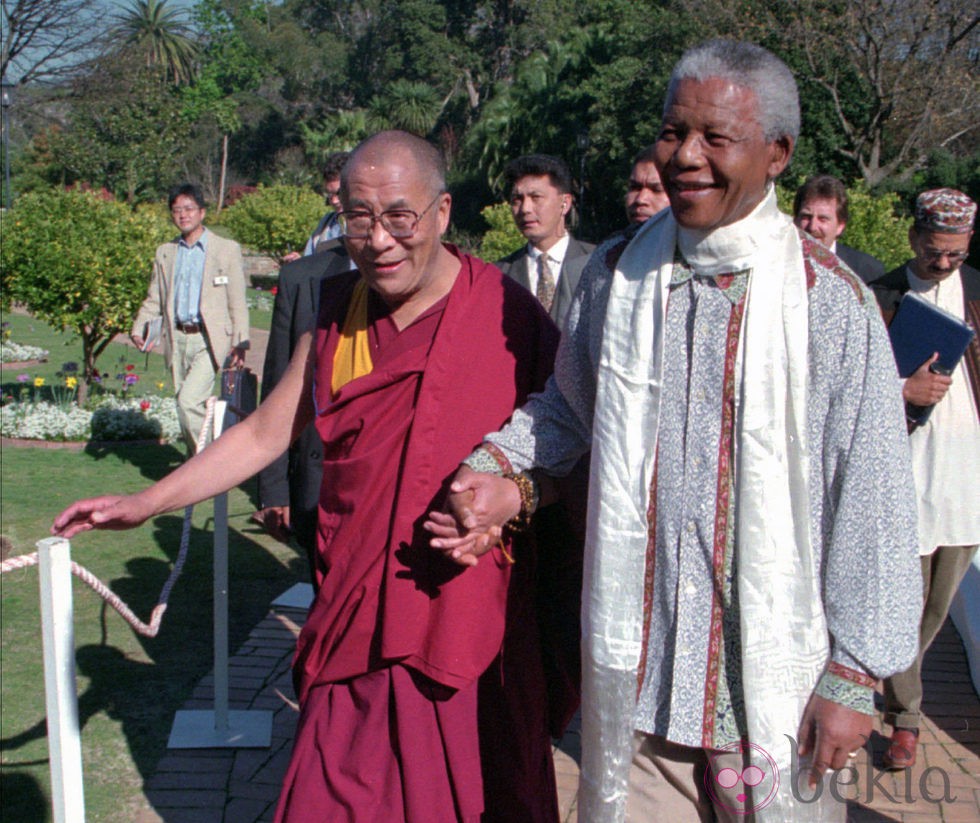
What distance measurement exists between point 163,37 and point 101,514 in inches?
2809

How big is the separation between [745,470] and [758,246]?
0.43 metres

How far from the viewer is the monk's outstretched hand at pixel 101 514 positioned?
2.66 meters

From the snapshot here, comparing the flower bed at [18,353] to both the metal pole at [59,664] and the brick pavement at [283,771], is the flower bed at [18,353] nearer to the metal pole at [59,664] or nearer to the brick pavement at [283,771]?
the brick pavement at [283,771]

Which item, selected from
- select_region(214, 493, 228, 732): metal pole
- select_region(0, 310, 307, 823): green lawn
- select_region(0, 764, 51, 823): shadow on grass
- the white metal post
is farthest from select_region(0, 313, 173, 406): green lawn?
select_region(0, 764, 51, 823): shadow on grass

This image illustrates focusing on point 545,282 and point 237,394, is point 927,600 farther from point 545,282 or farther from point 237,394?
point 237,394

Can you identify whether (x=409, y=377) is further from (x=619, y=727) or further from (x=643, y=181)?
(x=643, y=181)

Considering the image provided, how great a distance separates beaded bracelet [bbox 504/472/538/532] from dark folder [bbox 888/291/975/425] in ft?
4.52

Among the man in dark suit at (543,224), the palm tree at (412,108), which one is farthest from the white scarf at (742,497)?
the palm tree at (412,108)

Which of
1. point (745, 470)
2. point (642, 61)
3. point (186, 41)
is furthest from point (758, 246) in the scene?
point (186, 41)

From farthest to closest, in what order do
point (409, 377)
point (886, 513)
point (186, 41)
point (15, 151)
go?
point (186, 41), point (15, 151), point (409, 377), point (886, 513)

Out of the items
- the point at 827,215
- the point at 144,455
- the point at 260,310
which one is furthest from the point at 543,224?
the point at 260,310

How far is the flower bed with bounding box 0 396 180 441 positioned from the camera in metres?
10.4

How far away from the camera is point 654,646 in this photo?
223 centimetres

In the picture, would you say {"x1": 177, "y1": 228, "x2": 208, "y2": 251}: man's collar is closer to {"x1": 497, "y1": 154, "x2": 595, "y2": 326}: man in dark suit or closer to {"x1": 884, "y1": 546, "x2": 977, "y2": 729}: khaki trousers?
{"x1": 497, "y1": 154, "x2": 595, "y2": 326}: man in dark suit
